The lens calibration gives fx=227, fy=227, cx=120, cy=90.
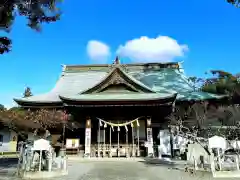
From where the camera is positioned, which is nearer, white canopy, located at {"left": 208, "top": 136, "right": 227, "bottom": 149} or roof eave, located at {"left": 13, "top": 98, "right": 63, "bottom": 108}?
white canopy, located at {"left": 208, "top": 136, "right": 227, "bottom": 149}

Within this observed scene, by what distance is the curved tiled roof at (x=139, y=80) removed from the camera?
73.8ft

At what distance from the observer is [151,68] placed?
97.7 feet

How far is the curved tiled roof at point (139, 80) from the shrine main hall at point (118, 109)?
0.43 ft

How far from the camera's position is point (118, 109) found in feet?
65.7

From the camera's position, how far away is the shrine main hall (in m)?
18.8

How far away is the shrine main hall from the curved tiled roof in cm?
13

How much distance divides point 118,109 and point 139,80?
8.07m

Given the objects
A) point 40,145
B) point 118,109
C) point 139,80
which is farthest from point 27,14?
point 139,80

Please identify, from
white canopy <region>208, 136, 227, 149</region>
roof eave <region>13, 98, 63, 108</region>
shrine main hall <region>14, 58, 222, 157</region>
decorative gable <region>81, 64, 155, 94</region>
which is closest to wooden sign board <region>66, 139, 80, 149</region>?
shrine main hall <region>14, 58, 222, 157</region>

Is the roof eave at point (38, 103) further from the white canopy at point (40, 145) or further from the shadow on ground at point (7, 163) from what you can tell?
the white canopy at point (40, 145)

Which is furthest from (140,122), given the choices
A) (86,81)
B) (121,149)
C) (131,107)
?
(86,81)

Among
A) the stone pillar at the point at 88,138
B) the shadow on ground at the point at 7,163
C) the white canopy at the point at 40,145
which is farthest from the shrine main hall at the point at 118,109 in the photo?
the white canopy at the point at 40,145

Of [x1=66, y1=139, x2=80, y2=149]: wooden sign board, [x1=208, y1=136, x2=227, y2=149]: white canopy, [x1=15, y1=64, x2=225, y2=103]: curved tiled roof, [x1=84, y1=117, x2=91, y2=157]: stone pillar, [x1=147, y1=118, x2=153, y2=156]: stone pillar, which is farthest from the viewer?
[x1=15, y1=64, x2=225, y2=103]: curved tiled roof

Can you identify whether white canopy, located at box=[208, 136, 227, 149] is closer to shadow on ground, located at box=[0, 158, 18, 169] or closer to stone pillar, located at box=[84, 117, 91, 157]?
shadow on ground, located at box=[0, 158, 18, 169]
